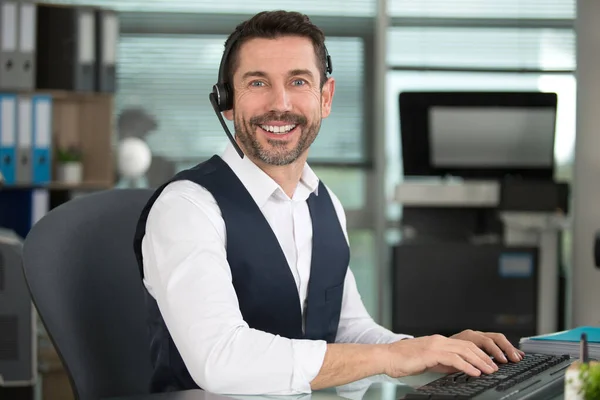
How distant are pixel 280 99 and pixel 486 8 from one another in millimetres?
3262

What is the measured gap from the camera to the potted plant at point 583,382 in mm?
907

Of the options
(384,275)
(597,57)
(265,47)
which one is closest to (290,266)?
(265,47)

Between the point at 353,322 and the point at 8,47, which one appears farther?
the point at 8,47

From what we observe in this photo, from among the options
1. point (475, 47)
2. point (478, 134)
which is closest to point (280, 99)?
point (478, 134)

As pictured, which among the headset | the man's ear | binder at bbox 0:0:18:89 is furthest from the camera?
binder at bbox 0:0:18:89

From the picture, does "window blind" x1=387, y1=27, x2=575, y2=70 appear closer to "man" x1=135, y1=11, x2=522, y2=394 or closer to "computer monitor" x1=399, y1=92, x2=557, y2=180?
"computer monitor" x1=399, y1=92, x2=557, y2=180

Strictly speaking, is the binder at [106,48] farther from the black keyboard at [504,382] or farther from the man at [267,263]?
the black keyboard at [504,382]

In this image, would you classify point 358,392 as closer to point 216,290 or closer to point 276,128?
point 216,290

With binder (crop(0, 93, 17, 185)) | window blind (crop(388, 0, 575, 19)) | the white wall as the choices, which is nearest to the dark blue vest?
the white wall

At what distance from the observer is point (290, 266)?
157 centimetres

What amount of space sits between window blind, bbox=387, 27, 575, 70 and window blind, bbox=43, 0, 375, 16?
0.71 ft

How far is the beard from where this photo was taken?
158cm

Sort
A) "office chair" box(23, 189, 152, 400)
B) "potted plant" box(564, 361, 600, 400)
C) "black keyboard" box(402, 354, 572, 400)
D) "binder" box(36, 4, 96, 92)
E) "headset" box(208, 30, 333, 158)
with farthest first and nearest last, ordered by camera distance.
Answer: "binder" box(36, 4, 96, 92) < "headset" box(208, 30, 333, 158) < "office chair" box(23, 189, 152, 400) < "black keyboard" box(402, 354, 572, 400) < "potted plant" box(564, 361, 600, 400)

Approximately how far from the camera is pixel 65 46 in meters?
3.98
